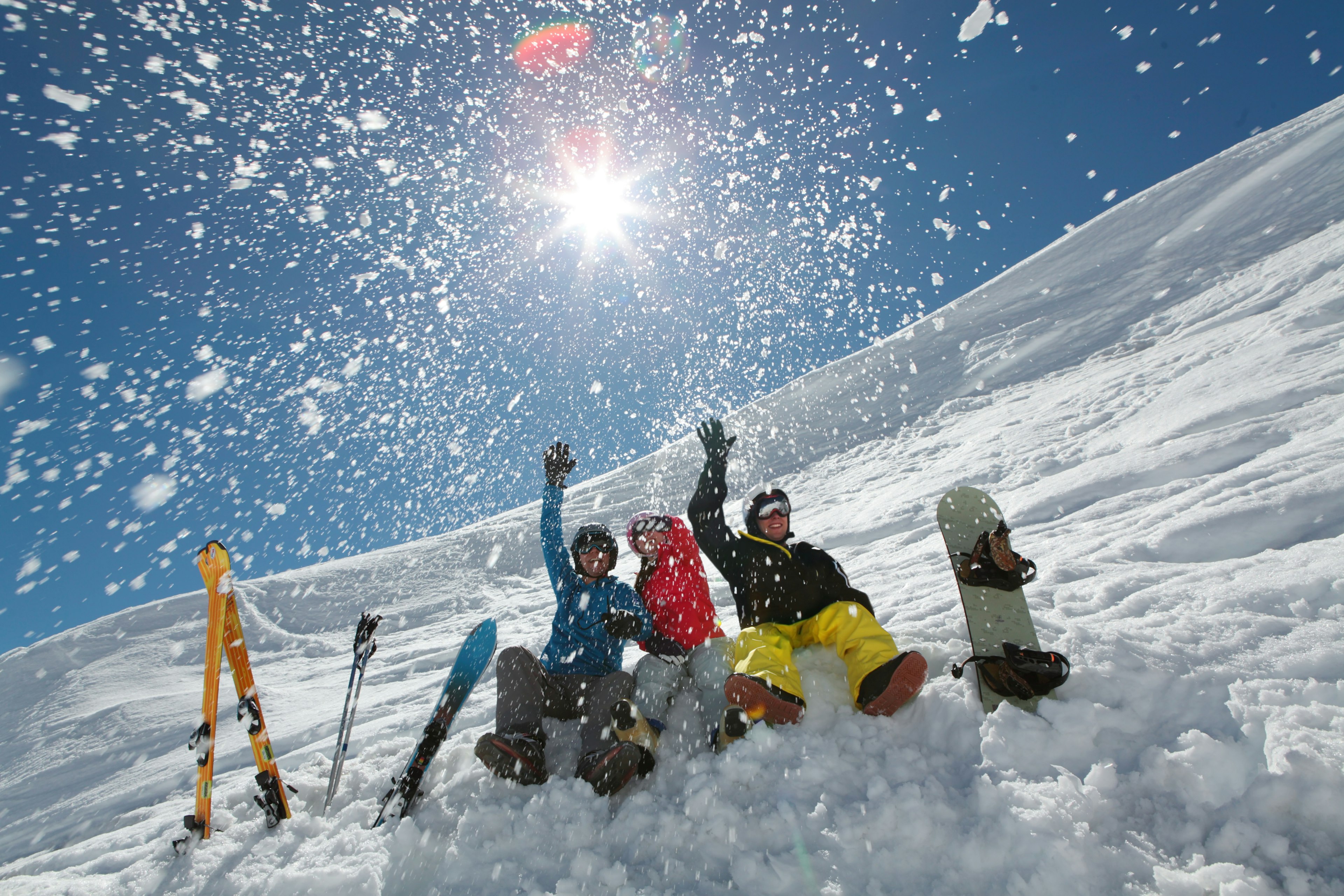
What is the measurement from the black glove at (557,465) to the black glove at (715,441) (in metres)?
1.08

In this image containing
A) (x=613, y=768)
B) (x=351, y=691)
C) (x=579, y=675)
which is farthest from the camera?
(x=579, y=675)

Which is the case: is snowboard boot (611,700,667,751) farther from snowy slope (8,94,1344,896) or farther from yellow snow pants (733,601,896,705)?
yellow snow pants (733,601,896,705)

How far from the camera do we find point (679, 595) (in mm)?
3715

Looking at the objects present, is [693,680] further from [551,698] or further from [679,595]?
[551,698]

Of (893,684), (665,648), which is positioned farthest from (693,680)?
(893,684)

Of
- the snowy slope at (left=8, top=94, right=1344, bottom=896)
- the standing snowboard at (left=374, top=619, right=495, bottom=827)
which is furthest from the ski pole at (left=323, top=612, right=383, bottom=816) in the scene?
the standing snowboard at (left=374, top=619, right=495, bottom=827)

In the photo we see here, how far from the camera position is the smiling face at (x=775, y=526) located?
3.71 meters

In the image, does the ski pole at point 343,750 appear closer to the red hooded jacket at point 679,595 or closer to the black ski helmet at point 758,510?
the red hooded jacket at point 679,595

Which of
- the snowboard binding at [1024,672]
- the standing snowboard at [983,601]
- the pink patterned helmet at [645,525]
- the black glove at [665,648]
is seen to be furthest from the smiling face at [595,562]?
the snowboard binding at [1024,672]

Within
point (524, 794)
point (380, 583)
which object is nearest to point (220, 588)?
point (524, 794)

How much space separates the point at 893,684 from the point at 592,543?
6.47 feet

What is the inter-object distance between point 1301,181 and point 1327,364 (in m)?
15.9

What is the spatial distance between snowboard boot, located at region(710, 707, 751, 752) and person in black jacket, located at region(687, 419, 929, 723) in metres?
0.05

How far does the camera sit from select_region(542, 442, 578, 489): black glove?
4.29 meters
